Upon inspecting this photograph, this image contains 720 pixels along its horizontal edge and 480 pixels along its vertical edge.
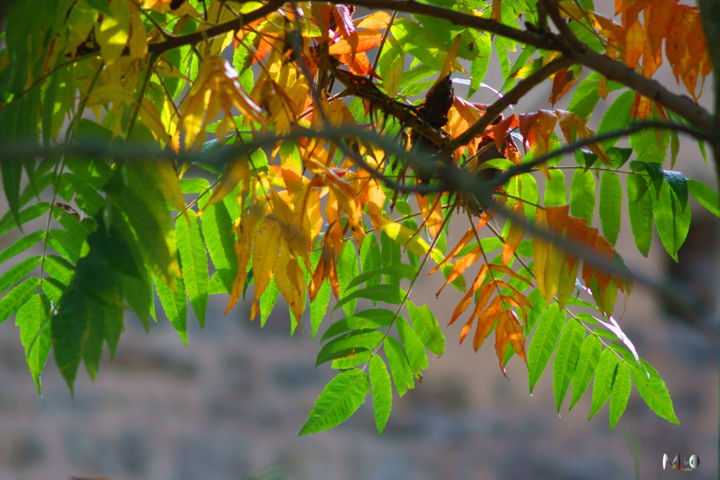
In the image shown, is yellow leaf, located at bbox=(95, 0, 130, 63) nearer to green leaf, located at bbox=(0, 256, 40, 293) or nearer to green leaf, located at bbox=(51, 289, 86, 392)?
green leaf, located at bbox=(51, 289, 86, 392)

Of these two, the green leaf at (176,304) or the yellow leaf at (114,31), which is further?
the green leaf at (176,304)

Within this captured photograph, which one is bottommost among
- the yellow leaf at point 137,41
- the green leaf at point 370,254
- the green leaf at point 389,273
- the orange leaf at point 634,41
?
the green leaf at point 389,273

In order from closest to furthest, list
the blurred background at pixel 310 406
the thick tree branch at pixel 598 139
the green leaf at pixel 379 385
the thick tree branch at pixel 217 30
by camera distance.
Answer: the thick tree branch at pixel 598 139
the thick tree branch at pixel 217 30
the green leaf at pixel 379 385
the blurred background at pixel 310 406

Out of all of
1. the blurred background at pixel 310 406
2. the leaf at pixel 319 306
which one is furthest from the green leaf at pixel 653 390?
the blurred background at pixel 310 406

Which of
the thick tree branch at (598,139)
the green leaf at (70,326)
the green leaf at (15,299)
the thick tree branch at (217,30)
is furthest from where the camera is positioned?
the green leaf at (15,299)

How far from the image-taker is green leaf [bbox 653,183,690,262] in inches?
43.6

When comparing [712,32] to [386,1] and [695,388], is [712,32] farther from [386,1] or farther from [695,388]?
[695,388]

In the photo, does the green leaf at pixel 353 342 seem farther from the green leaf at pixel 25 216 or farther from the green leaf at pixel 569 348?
the green leaf at pixel 25 216

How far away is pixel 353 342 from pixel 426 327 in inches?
4.1

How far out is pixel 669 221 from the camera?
44.1 inches

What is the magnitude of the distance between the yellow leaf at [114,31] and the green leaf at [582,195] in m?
0.62

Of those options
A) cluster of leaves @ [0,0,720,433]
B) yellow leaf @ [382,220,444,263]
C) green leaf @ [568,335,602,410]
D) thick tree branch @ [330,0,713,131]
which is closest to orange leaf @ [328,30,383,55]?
cluster of leaves @ [0,0,720,433]

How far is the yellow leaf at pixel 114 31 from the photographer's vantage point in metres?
0.77

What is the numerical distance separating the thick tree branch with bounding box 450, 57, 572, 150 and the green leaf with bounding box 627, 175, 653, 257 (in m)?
0.22
